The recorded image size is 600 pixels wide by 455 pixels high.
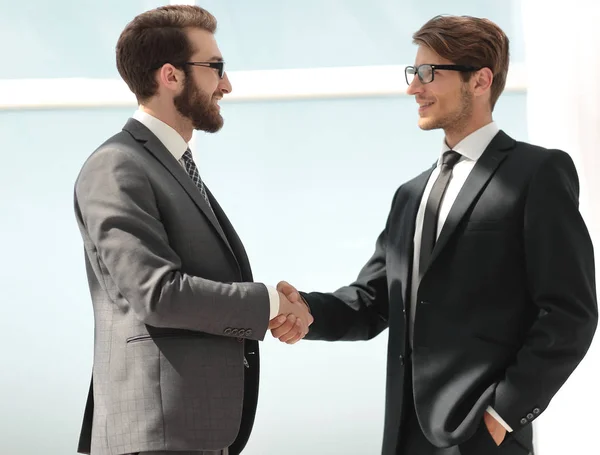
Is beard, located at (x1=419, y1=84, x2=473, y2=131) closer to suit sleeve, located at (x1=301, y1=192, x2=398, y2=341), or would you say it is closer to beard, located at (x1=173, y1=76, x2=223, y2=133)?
suit sleeve, located at (x1=301, y1=192, x2=398, y2=341)

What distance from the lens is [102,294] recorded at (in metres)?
2.11

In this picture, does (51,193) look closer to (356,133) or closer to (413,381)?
(356,133)

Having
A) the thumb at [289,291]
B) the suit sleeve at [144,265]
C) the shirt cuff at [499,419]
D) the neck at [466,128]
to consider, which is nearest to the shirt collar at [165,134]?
the suit sleeve at [144,265]

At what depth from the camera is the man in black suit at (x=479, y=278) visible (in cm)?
218

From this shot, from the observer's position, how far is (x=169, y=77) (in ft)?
7.73

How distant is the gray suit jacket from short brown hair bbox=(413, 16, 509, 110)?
929 millimetres

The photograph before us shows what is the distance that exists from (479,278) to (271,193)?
181 cm

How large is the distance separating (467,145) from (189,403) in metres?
1.14

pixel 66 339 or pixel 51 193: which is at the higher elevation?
pixel 51 193

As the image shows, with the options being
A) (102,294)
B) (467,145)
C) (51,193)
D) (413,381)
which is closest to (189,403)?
(102,294)

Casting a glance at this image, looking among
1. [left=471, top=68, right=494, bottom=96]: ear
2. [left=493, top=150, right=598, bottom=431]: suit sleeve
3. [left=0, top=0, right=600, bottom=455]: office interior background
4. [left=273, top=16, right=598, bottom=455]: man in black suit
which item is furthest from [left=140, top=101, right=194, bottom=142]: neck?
[left=0, top=0, right=600, bottom=455]: office interior background

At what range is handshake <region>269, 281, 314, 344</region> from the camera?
7.83ft

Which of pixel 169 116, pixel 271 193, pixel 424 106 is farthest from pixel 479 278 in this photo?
pixel 271 193

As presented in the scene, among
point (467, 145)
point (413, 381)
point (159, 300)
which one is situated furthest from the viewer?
point (467, 145)
